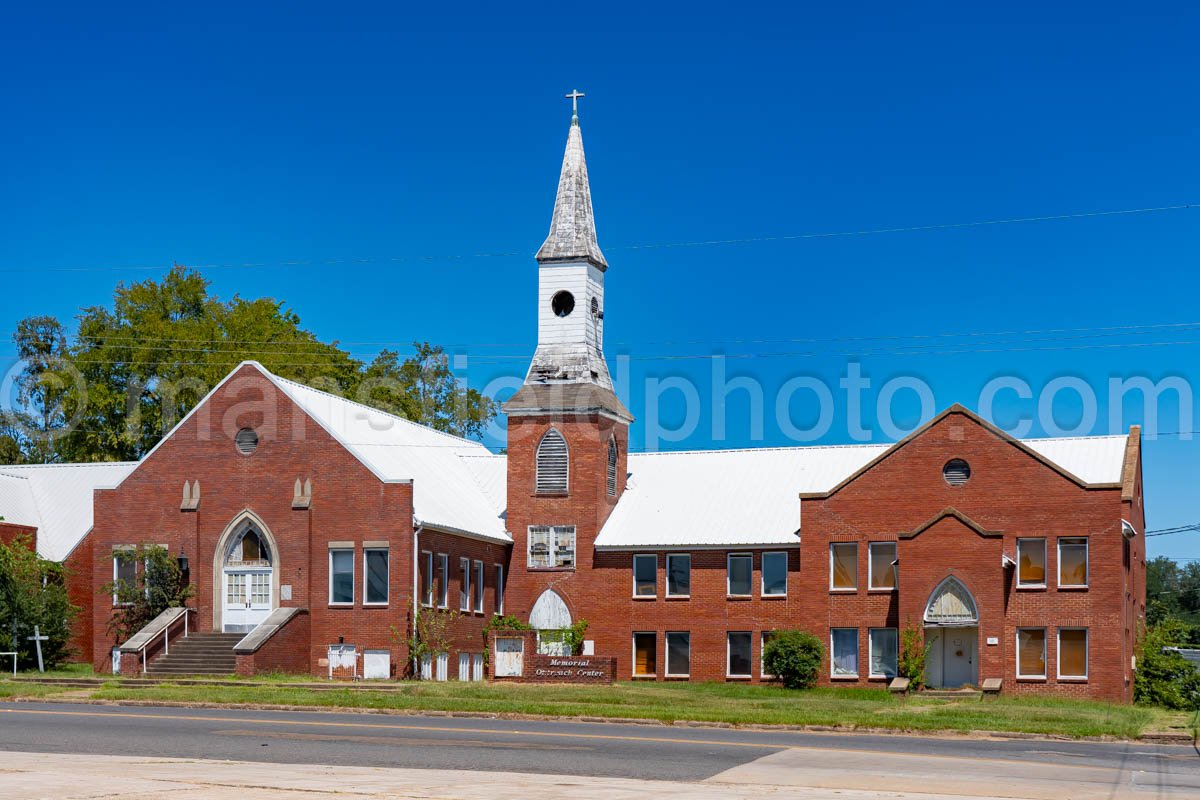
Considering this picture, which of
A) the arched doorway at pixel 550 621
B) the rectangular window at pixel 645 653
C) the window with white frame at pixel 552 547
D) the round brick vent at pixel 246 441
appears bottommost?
the rectangular window at pixel 645 653

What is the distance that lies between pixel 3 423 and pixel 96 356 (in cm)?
1457

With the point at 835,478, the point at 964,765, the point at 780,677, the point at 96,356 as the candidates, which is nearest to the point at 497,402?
the point at 96,356

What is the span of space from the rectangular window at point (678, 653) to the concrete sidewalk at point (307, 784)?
106 feet

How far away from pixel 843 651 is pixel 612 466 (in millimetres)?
11102

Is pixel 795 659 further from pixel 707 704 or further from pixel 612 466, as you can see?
pixel 707 704

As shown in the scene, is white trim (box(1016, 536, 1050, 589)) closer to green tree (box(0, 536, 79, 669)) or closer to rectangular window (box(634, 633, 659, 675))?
rectangular window (box(634, 633, 659, 675))

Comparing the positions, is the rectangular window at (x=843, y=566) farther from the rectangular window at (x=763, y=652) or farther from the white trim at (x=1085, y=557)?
the white trim at (x=1085, y=557)

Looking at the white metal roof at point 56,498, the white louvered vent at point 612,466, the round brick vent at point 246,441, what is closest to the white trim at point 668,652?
the white louvered vent at point 612,466

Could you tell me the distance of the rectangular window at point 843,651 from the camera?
5088 centimetres

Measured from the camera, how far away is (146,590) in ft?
168

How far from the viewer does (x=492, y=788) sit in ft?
62.7

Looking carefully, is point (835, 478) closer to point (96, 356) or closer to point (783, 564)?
point (783, 564)

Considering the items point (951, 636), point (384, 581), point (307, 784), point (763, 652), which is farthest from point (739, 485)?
point (307, 784)

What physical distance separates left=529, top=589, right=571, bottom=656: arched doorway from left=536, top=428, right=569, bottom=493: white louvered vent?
3.70m
